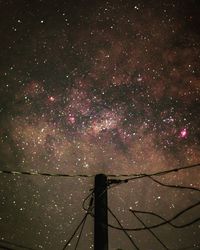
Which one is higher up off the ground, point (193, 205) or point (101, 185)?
point (101, 185)

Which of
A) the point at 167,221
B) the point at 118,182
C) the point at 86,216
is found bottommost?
the point at 167,221

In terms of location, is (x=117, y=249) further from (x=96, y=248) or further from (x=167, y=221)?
(x=167, y=221)

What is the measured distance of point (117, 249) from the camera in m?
7.32

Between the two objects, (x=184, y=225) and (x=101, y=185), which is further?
(x=101, y=185)

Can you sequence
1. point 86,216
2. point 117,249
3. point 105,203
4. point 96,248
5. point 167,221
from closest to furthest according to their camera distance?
point 167,221 < point 96,248 < point 105,203 < point 86,216 < point 117,249

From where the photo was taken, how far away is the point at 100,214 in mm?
5867

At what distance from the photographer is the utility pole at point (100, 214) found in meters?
5.63

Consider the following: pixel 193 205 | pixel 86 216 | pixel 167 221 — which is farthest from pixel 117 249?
pixel 193 205

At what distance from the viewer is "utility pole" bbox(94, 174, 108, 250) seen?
5632 mm

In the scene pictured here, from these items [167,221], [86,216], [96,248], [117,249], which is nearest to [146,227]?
[167,221]

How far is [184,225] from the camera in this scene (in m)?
4.88

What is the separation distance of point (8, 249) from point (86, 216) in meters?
1.80

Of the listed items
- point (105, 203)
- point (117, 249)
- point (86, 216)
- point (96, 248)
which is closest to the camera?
point (96, 248)

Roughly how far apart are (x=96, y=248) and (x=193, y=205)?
1.96 meters
